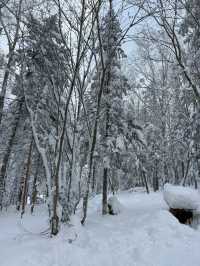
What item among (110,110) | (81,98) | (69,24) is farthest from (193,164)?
(69,24)

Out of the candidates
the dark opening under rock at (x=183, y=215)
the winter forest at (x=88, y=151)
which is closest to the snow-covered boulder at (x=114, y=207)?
the winter forest at (x=88, y=151)

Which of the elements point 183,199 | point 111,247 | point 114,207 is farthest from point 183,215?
point 114,207

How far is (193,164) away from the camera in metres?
18.6

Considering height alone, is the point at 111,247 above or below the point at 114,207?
below

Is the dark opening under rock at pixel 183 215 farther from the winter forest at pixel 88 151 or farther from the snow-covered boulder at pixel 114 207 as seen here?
the snow-covered boulder at pixel 114 207

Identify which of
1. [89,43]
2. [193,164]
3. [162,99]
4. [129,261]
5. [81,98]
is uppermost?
[162,99]

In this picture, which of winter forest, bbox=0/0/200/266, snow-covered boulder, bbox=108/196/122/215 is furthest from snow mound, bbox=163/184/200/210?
snow-covered boulder, bbox=108/196/122/215

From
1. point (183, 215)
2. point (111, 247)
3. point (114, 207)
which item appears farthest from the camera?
point (114, 207)

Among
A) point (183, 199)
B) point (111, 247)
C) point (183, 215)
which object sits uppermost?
point (183, 199)

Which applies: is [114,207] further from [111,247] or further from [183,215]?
[111,247]

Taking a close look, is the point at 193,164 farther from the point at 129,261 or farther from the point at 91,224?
the point at 129,261

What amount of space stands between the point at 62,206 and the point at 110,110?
24.9 feet

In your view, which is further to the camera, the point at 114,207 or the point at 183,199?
the point at 114,207

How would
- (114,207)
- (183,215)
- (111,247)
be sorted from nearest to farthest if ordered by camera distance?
(111,247)
(183,215)
(114,207)
